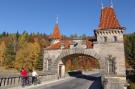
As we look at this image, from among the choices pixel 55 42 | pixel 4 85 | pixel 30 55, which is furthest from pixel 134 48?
pixel 4 85

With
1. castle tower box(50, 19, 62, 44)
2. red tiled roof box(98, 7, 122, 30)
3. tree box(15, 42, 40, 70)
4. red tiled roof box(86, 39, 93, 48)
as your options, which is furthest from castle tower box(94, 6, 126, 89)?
tree box(15, 42, 40, 70)

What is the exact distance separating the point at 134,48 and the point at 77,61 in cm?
3039

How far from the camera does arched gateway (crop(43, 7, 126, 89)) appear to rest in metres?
27.5

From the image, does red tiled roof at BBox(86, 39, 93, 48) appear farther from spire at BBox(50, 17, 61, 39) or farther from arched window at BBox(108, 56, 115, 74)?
spire at BBox(50, 17, 61, 39)

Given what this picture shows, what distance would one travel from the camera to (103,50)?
28.5 metres

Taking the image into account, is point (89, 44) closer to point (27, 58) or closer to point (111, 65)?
point (111, 65)

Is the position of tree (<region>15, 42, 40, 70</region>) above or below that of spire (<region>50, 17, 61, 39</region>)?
below

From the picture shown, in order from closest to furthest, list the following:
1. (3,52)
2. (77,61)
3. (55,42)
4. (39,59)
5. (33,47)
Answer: (55,42)
(39,59)
(33,47)
(3,52)
(77,61)

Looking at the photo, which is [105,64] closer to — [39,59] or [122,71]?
[122,71]

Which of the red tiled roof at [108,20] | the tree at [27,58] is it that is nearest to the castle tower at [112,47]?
the red tiled roof at [108,20]

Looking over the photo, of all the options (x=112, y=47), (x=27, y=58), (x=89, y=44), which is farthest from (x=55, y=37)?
(x=27, y=58)

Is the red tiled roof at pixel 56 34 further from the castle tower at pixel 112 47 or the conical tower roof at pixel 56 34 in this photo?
the castle tower at pixel 112 47

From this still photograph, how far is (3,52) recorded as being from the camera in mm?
72000

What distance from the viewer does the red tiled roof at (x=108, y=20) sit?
29062 millimetres
